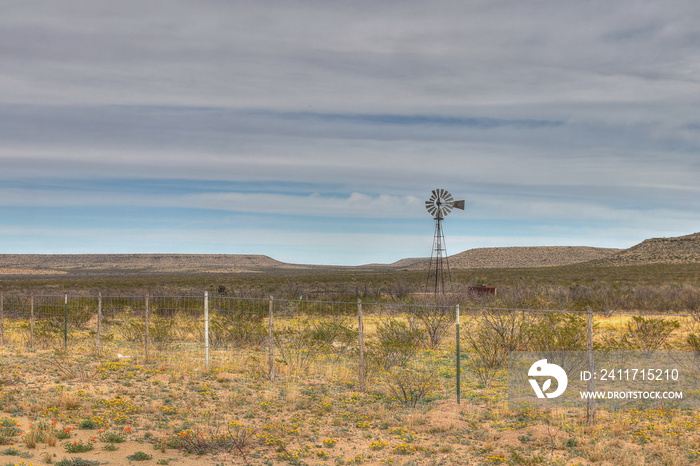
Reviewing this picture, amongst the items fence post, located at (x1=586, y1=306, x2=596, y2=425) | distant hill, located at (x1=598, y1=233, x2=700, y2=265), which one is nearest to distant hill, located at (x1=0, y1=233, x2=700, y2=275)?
distant hill, located at (x1=598, y1=233, x2=700, y2=265)

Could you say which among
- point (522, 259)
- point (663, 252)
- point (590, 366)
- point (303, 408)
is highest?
point (663, 252)

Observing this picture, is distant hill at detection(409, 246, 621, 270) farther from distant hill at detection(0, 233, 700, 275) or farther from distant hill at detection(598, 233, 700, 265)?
distant hill at detection(598, 233, 700, 265)

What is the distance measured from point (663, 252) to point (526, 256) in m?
49.5

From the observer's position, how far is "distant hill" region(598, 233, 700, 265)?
10503cm

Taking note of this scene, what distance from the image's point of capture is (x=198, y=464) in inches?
367

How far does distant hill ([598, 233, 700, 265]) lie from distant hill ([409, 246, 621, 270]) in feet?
95.6

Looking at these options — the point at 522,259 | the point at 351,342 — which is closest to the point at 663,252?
the point at 522,259

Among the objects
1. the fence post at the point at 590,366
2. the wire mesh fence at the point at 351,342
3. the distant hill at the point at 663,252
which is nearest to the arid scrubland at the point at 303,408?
the wire mesh fence at the point at 351,342

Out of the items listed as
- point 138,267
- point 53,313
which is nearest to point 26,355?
point 53,313

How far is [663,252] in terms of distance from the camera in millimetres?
115438

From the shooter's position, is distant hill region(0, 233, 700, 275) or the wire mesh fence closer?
the wire mesh fence

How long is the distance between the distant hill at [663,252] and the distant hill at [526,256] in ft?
95.6

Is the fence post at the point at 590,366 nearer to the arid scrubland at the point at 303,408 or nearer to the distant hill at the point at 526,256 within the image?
the arid scrubland at the point at 303,408

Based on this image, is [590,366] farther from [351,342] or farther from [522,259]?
[522,259]
